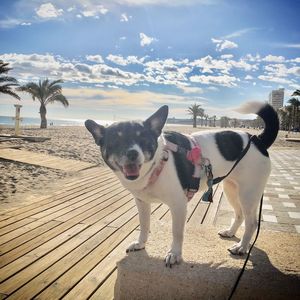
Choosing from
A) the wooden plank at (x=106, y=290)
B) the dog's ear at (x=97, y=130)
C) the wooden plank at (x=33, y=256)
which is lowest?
the wooden plank at (x=106, y=290)

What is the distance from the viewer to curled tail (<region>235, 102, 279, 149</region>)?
3.68 meters

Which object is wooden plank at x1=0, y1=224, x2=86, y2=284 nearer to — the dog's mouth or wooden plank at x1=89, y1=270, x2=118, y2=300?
wooden plank at x1=89, y1=270, x2=118, y2=300

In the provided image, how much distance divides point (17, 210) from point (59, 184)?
8.51 ft

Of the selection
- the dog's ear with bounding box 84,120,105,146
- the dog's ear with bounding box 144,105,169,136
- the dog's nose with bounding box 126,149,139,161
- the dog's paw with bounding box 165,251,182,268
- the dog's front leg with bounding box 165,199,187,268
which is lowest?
the dog's paw with bounding box 165,251,182,268

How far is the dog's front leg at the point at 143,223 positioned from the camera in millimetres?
3540

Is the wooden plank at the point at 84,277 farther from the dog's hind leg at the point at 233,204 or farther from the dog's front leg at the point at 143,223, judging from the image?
the dog's hind leg at the point at 233,204

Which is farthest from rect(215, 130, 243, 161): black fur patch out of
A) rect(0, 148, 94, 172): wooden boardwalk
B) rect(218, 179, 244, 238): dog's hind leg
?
rect(0, 148, 94, 172): wooden boardwalk

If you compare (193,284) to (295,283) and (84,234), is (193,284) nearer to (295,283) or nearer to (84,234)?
(295,283)

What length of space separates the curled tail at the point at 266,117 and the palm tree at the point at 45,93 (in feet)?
131

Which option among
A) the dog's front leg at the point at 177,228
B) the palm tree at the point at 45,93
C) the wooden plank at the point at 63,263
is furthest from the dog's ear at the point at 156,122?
the palm tree at the point at 45,93

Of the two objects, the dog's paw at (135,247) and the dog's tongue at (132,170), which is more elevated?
the dog's tongue at (132,170)

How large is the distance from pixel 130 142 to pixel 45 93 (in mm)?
41446

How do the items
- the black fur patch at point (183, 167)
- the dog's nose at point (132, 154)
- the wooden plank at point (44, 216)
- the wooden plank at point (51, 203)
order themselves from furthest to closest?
the wooden plank at point (51, 203), the wooden plank at point (44, 216), the black fur patch at point (183, 167), the dog's nose at point (132, 154)

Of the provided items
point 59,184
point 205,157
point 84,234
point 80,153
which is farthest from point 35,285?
point 80,153
